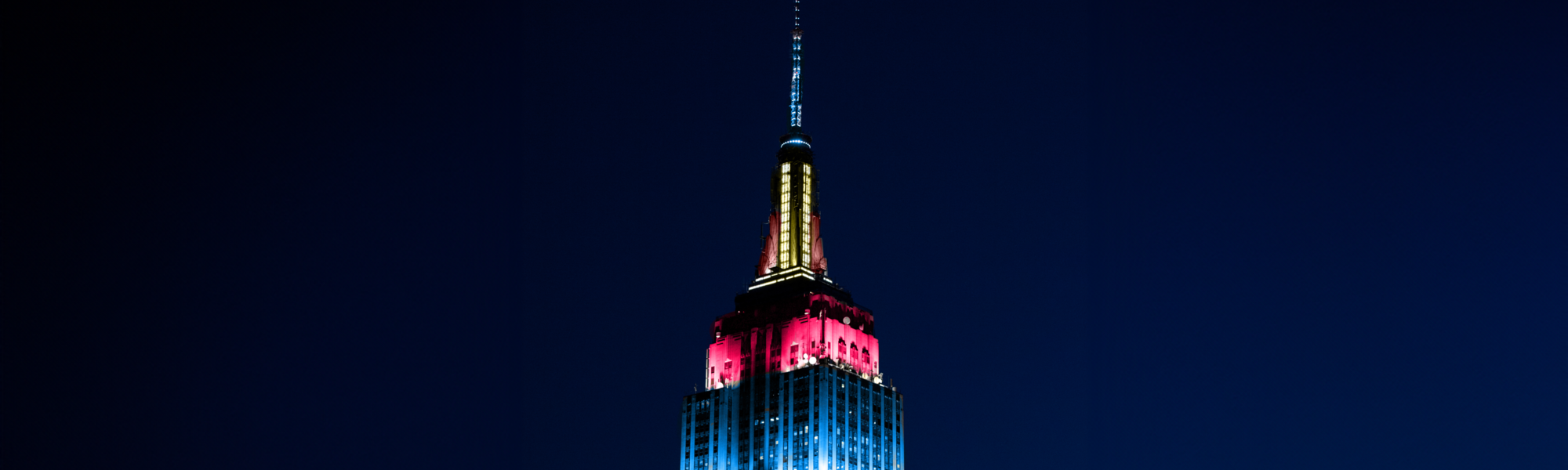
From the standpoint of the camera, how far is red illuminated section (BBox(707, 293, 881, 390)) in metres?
193

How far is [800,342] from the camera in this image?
194 metres

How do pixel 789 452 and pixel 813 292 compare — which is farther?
pixel 813 292

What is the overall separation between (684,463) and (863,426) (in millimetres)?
23906

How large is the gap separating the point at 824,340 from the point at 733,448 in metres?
17.4

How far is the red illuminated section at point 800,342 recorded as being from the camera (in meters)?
193

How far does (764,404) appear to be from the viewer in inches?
7515

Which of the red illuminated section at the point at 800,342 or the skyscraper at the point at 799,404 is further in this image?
the red illuminated section at the point at 800,342

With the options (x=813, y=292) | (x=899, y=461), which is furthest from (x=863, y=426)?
(x=813, y=292)

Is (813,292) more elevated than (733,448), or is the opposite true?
(813,292)

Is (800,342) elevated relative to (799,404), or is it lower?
elevated

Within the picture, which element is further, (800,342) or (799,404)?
(800,342)

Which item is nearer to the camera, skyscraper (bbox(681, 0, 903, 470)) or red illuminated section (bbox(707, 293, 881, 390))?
skyscraper (bbox(681, 0, 903, 470))

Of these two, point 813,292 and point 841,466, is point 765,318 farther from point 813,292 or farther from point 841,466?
point 841,466

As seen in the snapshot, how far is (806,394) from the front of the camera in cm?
18788
